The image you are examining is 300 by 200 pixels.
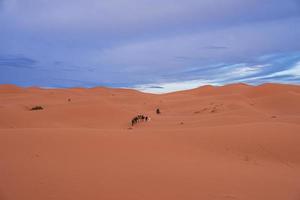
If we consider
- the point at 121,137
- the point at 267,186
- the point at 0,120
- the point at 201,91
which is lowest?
the point at 267,186

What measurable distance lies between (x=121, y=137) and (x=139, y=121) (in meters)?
6.00

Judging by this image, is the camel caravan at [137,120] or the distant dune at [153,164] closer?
the distant dune at [153,164]

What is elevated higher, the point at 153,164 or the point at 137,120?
the point at 137,120

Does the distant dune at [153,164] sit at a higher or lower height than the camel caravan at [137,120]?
lower

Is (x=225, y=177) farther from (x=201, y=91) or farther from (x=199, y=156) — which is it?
(x=201, y=91)

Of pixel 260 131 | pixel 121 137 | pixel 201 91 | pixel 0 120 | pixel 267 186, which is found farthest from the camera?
pixel 201 91

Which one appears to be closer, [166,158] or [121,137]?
[166,158]

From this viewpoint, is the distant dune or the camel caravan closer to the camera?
the distant dune

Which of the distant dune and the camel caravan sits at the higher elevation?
the camel caravan

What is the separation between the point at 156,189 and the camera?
180 inches

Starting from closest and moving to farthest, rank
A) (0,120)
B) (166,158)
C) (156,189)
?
(156,189) < (166,158) < (0,120)

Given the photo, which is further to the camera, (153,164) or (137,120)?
(137,120)

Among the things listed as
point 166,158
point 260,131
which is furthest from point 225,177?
point 260,131

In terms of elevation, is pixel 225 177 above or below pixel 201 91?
below
